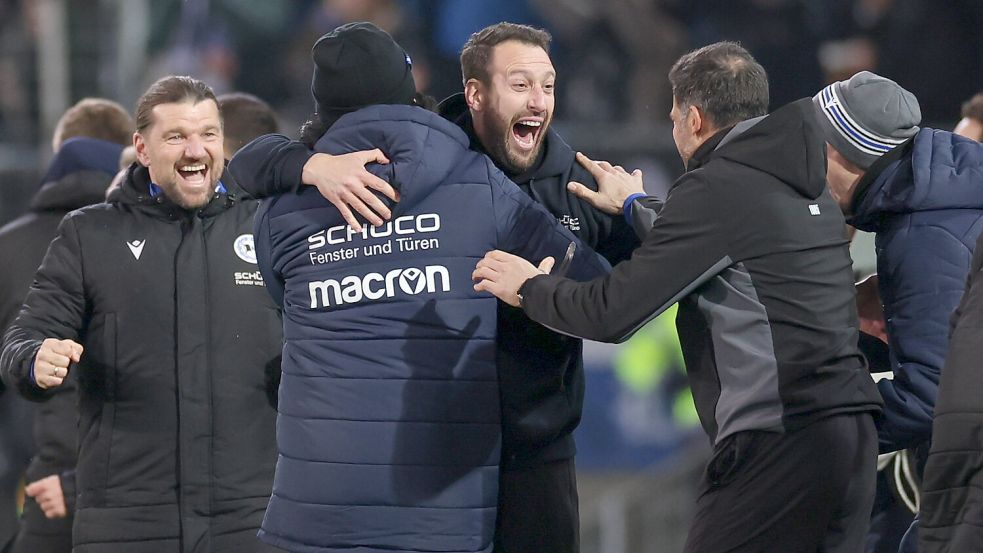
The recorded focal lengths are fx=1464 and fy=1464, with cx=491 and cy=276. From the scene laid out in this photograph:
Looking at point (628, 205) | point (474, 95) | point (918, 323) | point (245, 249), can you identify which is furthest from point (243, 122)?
point (918, 323)

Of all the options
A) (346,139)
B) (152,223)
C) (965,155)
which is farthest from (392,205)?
(965,155)

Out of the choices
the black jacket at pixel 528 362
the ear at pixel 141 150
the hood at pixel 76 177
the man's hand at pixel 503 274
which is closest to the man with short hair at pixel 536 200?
the black jacket at pixel 528 362

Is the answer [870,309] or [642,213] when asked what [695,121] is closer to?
[642,213]

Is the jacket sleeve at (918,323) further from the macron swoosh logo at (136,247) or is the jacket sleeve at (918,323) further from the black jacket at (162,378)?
the macron swoosh logo at (136,247)

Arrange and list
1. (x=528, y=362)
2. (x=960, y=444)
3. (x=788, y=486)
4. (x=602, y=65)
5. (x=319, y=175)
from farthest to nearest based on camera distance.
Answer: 1. (x=602, y=65)
2. (x=528, y=362)
3. (x=319, y=175)
4. (x=788, y=486)
5. (x=960, y=444)

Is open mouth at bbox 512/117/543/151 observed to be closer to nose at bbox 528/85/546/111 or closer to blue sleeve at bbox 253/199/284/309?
nose at bbox 528/85/546/111

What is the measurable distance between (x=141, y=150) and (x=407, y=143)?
50.2 inches

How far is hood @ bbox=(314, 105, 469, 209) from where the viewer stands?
333cm

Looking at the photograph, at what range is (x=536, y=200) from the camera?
148 inches

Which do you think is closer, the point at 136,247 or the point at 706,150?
the point at 706,150

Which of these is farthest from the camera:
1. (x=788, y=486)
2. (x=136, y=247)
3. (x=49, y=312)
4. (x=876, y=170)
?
(x=136, y=247)

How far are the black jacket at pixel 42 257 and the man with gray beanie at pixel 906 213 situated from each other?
2633mm

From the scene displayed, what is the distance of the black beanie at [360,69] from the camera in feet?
11.2

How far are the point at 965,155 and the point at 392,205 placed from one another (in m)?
1.52
